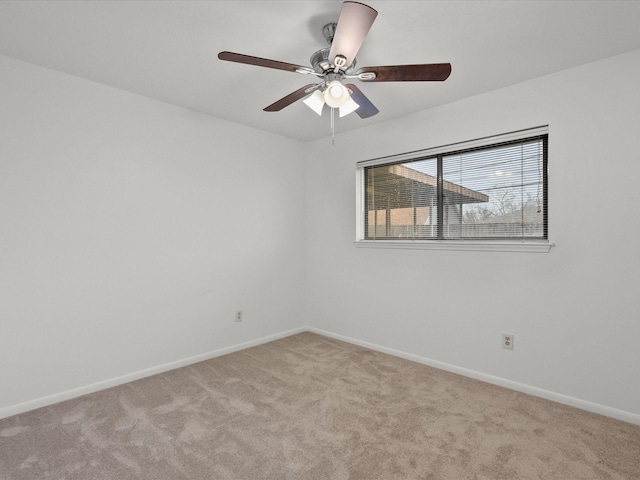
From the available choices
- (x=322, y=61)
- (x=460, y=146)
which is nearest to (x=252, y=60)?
(x=322, y=61)

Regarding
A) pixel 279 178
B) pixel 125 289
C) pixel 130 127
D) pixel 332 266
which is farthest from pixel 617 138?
pixel 125 289

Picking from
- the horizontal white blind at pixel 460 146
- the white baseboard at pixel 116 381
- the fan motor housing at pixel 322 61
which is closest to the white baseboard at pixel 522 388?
the white baseboard at pixel 116 381

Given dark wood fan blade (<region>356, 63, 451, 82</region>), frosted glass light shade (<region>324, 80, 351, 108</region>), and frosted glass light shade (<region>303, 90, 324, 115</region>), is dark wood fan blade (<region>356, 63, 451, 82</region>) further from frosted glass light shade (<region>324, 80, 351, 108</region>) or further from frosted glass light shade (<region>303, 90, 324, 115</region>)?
frosted glass light shade (<region>303, 90, 324, 115</region>)

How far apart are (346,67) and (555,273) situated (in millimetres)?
1979

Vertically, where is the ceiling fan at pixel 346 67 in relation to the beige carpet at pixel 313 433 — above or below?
above

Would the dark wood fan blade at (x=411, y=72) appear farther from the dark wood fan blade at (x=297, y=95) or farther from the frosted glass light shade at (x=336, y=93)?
the dark wood fan blade at (x=297, y=95)

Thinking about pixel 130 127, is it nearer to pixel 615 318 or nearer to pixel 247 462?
pixel 247 462

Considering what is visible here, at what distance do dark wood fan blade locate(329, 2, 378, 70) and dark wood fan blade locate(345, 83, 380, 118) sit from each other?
307 millimetres

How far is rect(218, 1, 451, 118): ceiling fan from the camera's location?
1461 millimetres

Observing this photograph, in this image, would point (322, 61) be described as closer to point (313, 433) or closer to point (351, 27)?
point (351, 27)

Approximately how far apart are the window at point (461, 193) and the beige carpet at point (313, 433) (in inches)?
48.3

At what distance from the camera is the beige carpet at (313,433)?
1.72 meters

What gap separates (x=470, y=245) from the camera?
2.83 meters

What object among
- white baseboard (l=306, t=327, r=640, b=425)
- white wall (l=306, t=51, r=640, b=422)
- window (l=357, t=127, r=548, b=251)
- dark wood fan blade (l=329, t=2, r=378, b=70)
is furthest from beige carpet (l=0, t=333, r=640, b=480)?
dark wood fan blade (l=329, t=2, r=378, b=70)
